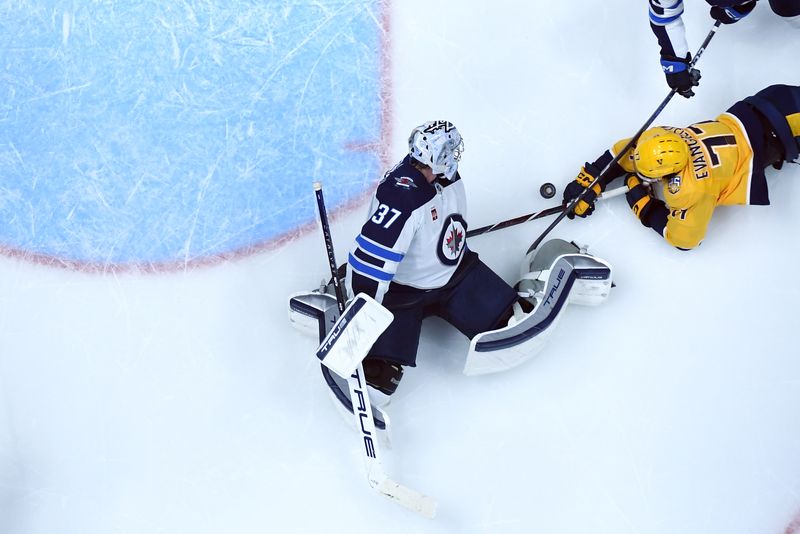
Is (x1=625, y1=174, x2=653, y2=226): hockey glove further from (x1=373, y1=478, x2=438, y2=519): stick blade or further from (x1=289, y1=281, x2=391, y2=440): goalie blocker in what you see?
(x1=373, y1=478, x2=438, y2=519): stick blade

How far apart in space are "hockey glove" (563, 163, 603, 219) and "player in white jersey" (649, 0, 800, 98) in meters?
0.44

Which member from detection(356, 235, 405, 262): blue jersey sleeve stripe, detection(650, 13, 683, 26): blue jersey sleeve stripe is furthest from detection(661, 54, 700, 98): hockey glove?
detection(356, 235, 405, 262): blue jersey sleeve stripe

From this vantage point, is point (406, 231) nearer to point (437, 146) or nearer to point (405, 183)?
point (405, 183)

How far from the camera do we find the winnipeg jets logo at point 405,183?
8.80 feet

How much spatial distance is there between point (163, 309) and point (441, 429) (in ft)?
3.79

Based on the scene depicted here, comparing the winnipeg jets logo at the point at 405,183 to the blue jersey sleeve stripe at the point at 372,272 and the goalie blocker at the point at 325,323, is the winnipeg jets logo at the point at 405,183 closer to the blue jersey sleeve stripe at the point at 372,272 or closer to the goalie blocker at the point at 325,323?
the blue jersey sleeve stripe at the point at 372,272

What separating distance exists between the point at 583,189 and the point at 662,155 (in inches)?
15.5

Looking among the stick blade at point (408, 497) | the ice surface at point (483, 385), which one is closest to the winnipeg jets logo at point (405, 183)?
the ice surface at point (483, 385)

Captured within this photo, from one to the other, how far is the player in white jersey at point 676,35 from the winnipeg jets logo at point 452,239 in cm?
104

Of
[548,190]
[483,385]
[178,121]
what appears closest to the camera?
[483,385]

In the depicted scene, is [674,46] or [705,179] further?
[674,46]

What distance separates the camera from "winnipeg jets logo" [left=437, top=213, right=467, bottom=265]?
284 cm

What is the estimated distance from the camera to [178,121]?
11.7 ft

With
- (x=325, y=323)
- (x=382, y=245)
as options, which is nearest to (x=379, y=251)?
(x=382, y=245)
